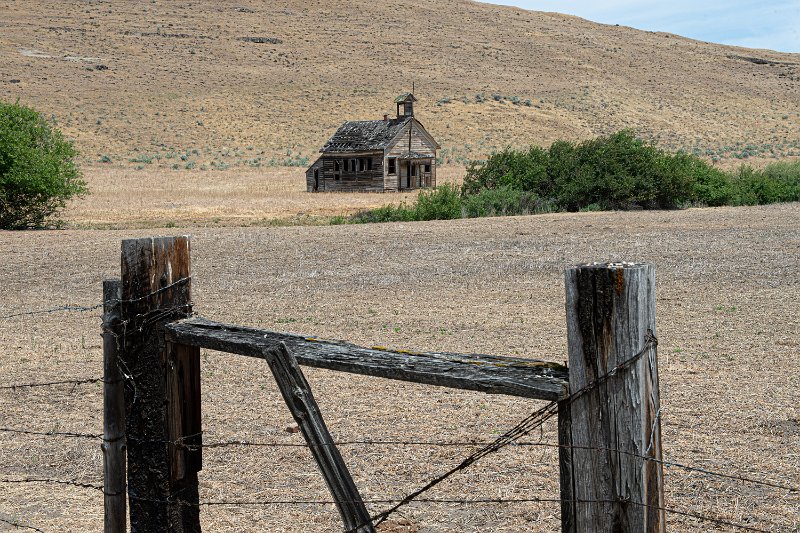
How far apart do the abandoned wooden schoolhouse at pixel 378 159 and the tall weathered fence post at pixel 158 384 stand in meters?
44.7

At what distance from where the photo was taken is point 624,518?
8.84 feet

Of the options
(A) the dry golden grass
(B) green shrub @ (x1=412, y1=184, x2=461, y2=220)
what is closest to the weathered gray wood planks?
(A) the dry golden grass

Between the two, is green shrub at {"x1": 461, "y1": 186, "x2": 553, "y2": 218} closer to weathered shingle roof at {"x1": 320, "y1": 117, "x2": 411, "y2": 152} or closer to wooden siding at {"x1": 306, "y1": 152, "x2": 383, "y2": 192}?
weathered shingle roof at {"x1": 320, "y1": 117, "x2": 411, "y2": 152}

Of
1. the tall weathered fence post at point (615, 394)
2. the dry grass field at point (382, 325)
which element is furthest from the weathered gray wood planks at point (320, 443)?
the dry grass field at point (382, 325)

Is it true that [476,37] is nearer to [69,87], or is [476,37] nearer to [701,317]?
[69,87]

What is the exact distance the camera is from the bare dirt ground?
243 inches

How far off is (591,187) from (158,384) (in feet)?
95.0

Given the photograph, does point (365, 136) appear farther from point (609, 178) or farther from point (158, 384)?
point (158, 384)

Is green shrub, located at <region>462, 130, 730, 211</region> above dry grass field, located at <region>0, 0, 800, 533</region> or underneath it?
above

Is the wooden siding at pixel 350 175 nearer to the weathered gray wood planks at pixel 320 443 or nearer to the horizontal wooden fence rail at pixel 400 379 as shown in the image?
the horizontal wooden fence rail at pixel 400 379

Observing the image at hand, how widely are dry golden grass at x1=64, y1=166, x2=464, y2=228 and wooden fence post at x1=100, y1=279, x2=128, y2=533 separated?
26.2 metres

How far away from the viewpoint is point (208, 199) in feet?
134

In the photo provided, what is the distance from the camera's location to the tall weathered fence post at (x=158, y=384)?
12.6ft

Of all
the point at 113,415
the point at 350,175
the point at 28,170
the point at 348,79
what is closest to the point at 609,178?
the point at 28,170
